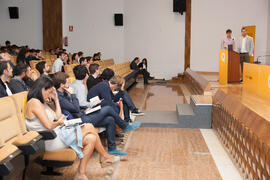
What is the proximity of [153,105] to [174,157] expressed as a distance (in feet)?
11.0

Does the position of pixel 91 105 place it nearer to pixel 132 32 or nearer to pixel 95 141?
pixel 95 141

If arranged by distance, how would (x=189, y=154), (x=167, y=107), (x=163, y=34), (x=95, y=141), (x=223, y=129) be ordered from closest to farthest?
(x=95, y=141) → (x=189, y=154) → (x=223, y=129) → (x=167, y=107) → (x=163, y=34)

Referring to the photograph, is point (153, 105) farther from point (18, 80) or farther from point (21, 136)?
point (21, 136)

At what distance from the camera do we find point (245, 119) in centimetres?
314

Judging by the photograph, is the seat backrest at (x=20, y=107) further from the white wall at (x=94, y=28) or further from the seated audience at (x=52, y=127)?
the white wall at (x=94, y=28)

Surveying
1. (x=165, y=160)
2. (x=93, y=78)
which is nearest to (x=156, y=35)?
(x=93, y=78)

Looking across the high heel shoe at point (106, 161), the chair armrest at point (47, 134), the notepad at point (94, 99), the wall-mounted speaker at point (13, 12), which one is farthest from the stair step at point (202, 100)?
the wall-mounted speaker at point (13, 12)

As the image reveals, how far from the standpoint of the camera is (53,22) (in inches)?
492

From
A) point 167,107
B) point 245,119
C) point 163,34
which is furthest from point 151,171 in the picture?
point 163,34

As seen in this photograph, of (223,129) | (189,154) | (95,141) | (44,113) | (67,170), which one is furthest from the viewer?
(223,129)

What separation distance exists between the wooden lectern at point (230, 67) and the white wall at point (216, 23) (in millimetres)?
5325

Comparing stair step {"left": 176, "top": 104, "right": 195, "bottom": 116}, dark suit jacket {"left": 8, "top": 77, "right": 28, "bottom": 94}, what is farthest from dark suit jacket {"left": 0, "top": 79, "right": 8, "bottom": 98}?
stair step {"left": 176, "top": 104, "right": 195, "bottom": 116}

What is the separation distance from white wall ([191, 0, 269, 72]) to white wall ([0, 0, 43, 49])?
229 inches

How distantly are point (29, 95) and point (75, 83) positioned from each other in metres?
1.36
